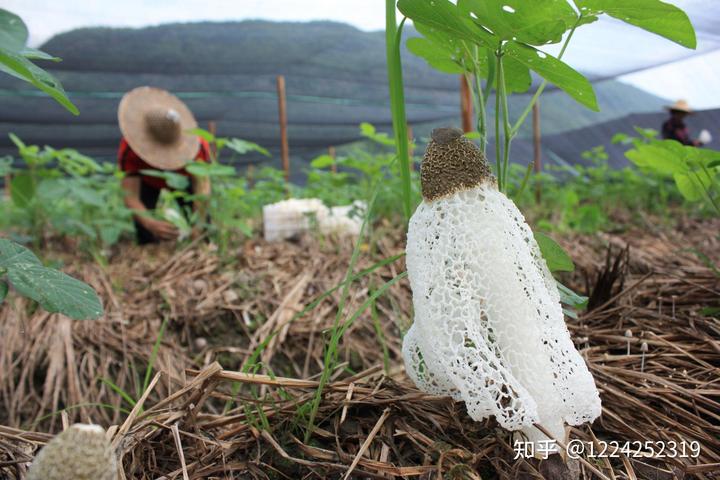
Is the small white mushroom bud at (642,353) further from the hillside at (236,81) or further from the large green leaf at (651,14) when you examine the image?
the hillside at (236,81)

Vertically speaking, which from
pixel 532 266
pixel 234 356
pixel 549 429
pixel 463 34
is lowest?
pixel 234 356

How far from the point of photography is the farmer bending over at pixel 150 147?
4.00 meters

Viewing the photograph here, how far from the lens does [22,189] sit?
3.43m

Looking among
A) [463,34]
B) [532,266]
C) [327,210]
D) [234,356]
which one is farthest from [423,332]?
[327,210]

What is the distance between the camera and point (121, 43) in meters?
7.53

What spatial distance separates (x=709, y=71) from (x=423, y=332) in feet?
26.9

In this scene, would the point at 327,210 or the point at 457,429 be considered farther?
the point at 327,210

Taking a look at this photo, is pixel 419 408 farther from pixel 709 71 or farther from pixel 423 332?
pixel 709 71

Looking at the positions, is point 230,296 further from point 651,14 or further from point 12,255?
point 651,14

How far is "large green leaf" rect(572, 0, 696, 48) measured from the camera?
0.93 m

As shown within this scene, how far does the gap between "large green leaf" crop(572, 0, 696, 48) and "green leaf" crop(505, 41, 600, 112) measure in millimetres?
128

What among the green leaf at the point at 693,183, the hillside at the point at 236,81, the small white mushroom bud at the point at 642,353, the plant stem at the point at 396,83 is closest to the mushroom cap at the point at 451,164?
the plant stem at the point at 396,83

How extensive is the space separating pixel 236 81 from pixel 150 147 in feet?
17.9

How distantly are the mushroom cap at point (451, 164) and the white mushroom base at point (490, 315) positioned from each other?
0.06 feet
